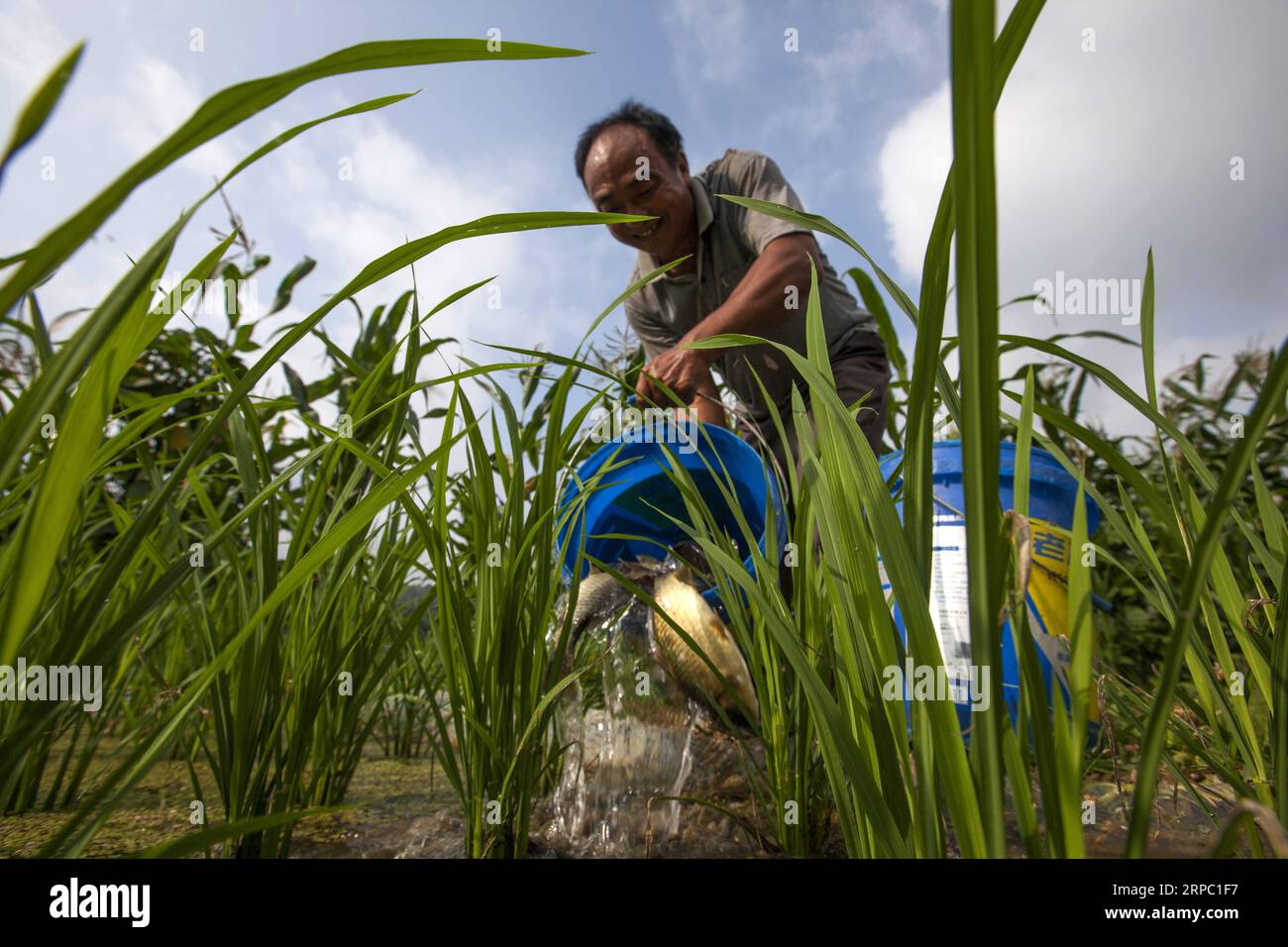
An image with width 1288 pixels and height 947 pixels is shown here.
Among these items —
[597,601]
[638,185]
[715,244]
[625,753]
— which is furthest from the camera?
[715,244]

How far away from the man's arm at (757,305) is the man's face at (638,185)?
1.50ft

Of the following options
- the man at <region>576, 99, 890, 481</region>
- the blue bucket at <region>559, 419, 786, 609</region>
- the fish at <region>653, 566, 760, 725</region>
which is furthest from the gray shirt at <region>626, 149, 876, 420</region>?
the fish at <region>653, 566, 760, 725</region>

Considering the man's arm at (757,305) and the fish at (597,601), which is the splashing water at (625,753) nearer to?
the fish at (597,601)

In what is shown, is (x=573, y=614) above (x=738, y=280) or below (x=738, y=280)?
below

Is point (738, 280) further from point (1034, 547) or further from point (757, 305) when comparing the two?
point (1034, 547)

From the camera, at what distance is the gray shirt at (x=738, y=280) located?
1983 millimetres

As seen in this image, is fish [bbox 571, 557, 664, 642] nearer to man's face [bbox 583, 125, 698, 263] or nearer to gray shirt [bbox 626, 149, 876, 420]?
gray shirt [bbox 626, 149, 876, 420]

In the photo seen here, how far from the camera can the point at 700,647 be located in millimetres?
1054

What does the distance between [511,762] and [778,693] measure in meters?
0.30

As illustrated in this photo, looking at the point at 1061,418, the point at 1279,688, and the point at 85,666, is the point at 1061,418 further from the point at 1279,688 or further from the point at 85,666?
the point at 85,666

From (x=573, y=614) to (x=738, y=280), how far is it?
167 cm

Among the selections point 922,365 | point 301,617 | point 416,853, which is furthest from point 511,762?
point 922,365

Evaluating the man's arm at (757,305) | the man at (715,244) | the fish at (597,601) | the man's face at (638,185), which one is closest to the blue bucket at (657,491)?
the fish at (597,601)

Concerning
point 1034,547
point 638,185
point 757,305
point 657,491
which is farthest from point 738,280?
point 1034,547
